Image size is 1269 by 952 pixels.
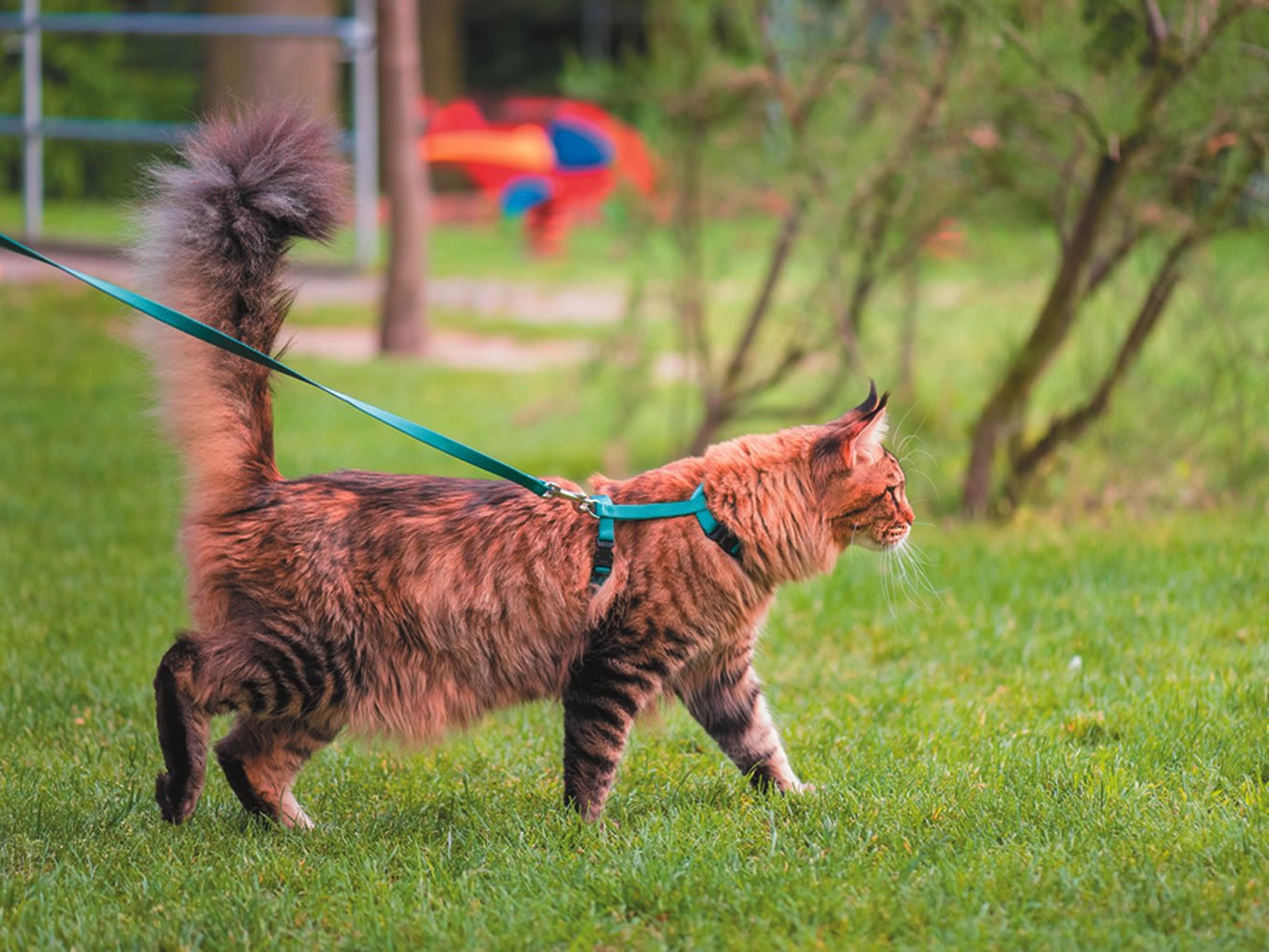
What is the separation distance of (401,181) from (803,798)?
10.4 meters

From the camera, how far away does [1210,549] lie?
7.18 m

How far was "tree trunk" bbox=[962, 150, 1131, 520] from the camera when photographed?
7.49m

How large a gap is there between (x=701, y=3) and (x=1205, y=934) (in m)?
7.47

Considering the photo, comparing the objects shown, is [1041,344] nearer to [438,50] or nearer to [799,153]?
[799,153]

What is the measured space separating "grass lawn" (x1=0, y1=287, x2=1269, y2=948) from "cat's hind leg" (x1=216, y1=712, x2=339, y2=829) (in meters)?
0.10

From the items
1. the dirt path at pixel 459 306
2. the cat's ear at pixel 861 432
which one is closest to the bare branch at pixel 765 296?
the dirt path at pixel 459 306

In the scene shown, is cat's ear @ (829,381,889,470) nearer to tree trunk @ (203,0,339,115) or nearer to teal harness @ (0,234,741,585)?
teal harness @ (0,234,741,585)

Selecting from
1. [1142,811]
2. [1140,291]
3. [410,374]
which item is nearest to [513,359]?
[410,374]

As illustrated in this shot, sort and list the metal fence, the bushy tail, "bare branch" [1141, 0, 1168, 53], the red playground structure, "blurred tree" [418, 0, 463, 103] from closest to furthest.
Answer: the bushy tail
"bare branch" [1141, 0, 1168, 53]
the metal fence
the red playground structure
"blurred tree" [418, 0, 463, 103]

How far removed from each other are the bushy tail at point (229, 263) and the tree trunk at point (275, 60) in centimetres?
1266

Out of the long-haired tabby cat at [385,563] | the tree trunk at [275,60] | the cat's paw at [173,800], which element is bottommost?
the cat's paw at [173,800]

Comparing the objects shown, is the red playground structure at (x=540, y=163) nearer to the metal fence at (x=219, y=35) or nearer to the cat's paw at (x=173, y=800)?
the metal fence at (x=219, y=35)

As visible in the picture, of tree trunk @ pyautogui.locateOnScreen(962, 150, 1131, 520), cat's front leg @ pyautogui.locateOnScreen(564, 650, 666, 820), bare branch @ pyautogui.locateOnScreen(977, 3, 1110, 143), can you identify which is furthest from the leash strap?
tree trunk @ pyautogui.locateOnScreen(962, 150, 1131, 520)

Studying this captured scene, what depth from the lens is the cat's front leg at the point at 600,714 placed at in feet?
13.8
